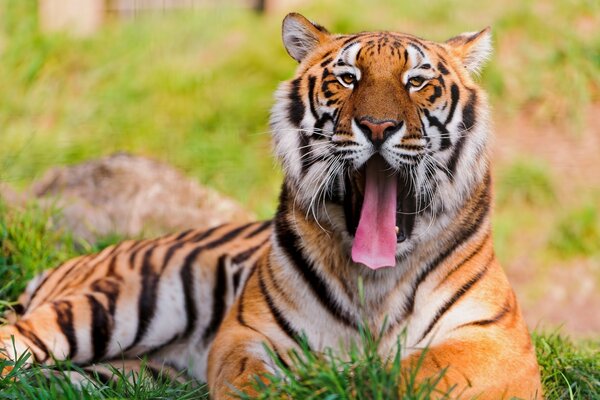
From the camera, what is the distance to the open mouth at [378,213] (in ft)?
9.08

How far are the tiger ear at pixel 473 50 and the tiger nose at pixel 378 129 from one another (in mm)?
600

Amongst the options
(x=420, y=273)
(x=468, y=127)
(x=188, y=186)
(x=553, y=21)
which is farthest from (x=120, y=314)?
(x=553, y=21)

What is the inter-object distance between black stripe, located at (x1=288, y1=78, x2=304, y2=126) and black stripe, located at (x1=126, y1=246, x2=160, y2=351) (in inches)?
41.3

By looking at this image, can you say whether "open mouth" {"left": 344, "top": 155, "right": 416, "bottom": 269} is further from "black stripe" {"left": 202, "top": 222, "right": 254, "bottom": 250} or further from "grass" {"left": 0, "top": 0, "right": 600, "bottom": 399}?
"grass" {"left": 0, "top": 0, "right": 600, "bottom": 399}

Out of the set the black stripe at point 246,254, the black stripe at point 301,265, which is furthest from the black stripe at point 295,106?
the black stripe at point 246,254

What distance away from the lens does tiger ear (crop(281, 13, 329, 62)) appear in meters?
3.14

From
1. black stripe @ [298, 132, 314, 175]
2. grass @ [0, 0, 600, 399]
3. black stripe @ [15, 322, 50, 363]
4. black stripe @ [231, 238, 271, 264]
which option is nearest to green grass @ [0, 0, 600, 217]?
grass @ [0, 0, 600, 399]

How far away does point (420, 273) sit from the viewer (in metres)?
2.93

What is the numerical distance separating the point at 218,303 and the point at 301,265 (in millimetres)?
792

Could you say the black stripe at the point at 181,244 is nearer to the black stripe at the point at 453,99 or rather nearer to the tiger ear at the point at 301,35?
the tiger ear at the point at 301,35

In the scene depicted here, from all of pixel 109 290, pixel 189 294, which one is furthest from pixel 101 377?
pixel 189 294

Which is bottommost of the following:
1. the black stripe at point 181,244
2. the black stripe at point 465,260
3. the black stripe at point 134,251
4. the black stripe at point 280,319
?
the black stripe at point 134,251

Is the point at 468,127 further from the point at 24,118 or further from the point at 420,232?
the point at 24,118

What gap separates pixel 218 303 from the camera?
373 cm
